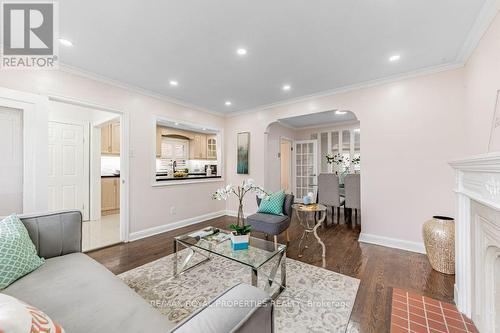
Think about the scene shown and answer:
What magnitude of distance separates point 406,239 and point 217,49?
354 centimetres

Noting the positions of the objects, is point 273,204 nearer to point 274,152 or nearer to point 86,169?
point 274,152

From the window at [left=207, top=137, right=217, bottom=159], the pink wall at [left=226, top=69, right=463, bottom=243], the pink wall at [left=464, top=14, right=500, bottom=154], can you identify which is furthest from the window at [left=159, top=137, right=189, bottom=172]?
the pink wall at [left=464, top=14, right=500, bottom=154]

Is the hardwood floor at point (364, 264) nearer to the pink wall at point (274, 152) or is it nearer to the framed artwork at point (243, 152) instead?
the framed artwork at point (243, 152)

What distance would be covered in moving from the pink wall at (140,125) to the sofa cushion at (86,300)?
202 cm

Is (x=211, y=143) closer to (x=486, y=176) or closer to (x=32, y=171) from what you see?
(x=32, y=171)

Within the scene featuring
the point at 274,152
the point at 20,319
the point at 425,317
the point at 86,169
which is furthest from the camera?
the point at 274,152

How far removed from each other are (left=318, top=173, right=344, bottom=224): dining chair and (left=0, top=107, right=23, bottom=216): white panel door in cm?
459

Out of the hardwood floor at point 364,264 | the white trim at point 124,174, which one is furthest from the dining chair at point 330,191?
the white trim at point 124,174

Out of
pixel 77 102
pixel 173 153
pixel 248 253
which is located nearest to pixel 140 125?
pixel 77 102

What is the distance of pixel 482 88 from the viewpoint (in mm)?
2053

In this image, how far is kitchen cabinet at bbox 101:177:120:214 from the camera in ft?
15.9

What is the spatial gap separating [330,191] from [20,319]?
4.30 m

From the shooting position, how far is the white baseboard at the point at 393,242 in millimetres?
2797

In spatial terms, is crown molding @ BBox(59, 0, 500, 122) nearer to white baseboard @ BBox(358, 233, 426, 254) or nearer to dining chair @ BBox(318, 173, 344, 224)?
dining chair @ BBox(318, 173, 344, 224)
